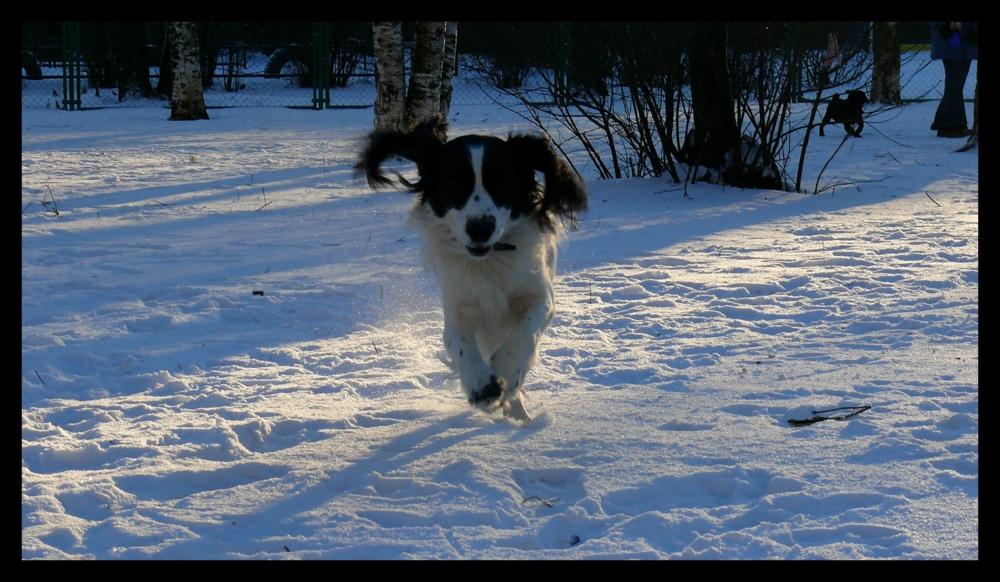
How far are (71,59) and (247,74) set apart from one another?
13.8ft

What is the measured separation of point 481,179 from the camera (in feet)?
13.2

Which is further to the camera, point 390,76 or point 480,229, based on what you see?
point 390,76

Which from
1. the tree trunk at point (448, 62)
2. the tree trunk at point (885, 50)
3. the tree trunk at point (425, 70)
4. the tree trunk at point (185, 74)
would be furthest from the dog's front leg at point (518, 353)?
the tree trunk at point (185, 74)

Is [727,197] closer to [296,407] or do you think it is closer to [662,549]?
[296,407]

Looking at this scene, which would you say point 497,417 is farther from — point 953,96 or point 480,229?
point 953,96

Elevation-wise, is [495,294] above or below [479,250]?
below

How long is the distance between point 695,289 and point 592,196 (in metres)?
3.25

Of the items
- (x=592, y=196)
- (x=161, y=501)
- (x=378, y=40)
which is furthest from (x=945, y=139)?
(x=161, y=501)

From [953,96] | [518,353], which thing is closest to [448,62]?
[953,96]

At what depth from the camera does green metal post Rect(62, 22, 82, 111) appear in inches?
683

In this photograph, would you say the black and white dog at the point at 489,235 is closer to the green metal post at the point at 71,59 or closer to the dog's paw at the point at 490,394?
the dog's paw at the point at 490,394

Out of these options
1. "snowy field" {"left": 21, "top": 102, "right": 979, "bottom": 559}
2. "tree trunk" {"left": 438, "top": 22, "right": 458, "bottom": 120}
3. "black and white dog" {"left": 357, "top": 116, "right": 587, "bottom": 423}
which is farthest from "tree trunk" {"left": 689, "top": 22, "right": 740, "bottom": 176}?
"black and white dog" {"left": 357, "top": 116, "right": 587, "bottom": 423}

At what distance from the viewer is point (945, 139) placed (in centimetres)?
1324

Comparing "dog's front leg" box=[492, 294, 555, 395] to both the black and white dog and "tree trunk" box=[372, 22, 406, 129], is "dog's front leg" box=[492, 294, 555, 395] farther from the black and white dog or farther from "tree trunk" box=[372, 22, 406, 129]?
"tree trunk" box=[372, 22, 406, 129]
